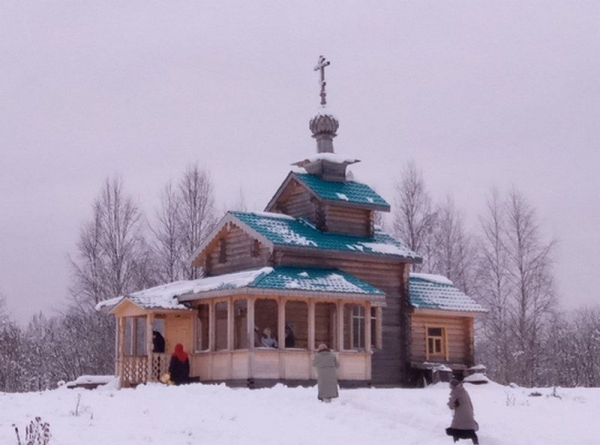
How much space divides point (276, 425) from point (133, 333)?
13.6 metres

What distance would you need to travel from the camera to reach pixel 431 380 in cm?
3020

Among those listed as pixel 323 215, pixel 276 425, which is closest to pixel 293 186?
pixel 323 215

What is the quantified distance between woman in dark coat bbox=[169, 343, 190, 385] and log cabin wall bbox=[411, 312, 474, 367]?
8445 mm

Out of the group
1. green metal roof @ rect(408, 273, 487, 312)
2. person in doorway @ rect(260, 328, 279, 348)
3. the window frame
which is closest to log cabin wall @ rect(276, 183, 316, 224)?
green metal roof @ rect(408, 273, 487, 312)

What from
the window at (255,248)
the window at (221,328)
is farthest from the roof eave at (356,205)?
the window at (221,328)

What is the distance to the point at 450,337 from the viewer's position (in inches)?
1253

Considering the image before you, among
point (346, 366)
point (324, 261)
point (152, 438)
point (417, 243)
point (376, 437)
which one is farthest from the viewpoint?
point (417, 243)

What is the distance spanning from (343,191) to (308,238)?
10.7ft

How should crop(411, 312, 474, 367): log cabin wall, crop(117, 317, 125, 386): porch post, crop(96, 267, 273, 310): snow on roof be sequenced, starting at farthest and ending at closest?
crop(411, 312, 474, 367): log cabin wall
crop(117, 317, 125, 386): porch post
crop(96, 267, 273, 310): snow on roof

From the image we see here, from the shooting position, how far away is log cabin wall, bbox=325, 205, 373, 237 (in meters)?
30.5

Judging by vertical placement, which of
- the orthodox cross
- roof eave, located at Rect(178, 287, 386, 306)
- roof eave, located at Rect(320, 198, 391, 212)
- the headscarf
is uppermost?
the orthodox cross

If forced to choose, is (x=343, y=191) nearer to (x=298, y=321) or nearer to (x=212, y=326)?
(x=298, y=321)

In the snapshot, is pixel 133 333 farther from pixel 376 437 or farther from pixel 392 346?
pixel 376 437

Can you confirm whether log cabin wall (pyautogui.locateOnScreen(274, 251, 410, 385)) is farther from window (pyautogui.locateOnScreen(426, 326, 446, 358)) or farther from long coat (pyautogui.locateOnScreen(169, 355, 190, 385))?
long coat (pyautogui.locateOnScreen(169, 355, 190, 385))
